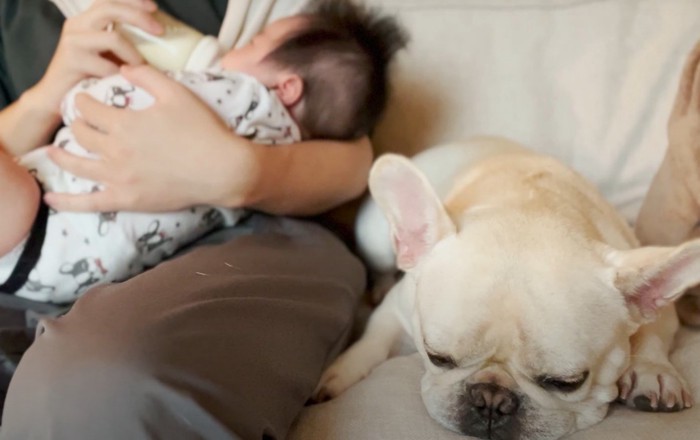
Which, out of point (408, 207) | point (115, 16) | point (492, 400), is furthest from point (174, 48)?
point (492, 400)

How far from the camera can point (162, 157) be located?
98 centimetres

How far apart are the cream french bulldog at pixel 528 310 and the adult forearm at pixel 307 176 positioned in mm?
219

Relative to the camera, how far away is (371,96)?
1.16 meters

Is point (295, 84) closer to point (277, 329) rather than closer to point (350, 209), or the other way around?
point (350, 209)

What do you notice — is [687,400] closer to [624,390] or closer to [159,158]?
[624,390]

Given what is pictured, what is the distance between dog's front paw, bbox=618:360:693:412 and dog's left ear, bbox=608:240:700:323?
7cm

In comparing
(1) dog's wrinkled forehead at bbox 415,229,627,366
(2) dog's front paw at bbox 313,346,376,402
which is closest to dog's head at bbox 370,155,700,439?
(1) dog's wrinkled forehead at bbox 415,229,627,366

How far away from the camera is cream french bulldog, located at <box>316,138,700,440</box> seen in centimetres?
76

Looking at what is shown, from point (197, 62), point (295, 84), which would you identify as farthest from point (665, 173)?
point (197, 62)

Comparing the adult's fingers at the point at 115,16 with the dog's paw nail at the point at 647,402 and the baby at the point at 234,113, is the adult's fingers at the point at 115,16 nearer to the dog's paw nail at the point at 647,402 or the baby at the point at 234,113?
the baby at the point at 234,113

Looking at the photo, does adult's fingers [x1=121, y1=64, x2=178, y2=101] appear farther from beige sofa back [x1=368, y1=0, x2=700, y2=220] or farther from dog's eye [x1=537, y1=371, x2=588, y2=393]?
dog's eye [x1=537, y1=371, x2=588, y2=393]

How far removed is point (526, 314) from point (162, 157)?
499mm

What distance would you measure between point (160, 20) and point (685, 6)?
2.73 feet

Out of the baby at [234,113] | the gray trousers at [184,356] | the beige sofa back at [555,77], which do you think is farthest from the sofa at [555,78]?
the gray trousers at [184,356]
